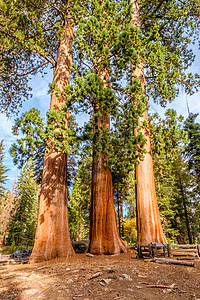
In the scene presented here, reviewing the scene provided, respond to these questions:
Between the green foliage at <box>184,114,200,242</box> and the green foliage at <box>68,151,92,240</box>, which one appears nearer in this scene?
the green foliage at <box>68,151,92,240</box>

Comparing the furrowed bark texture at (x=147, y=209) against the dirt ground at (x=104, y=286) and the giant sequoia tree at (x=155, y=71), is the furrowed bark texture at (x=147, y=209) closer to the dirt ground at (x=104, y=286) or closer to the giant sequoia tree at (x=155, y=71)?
the giant sequoia tree at (x=155, y=71)

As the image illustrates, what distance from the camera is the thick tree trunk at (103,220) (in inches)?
237

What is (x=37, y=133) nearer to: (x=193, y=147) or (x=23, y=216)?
(x=193, y=147)

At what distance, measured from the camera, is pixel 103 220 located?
20.9 feet

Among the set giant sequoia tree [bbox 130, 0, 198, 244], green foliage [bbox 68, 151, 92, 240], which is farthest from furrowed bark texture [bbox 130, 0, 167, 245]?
green foliage [bbox 68, 151, 92, 240]

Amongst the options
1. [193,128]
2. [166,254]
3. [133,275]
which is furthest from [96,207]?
[193,128]

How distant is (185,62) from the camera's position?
924cm

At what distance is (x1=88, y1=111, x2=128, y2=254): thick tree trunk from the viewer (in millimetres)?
6031

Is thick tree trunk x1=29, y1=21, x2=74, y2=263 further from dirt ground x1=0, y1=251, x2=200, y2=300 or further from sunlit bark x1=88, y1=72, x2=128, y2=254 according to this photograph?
dirt ground x1=0, y1=251, x2=200, y2=300

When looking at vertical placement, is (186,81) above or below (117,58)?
above

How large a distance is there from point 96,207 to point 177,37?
8.73 metres

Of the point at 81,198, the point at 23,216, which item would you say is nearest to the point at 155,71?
the point at 81,198

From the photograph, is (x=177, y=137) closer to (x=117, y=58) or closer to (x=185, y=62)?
(x=117, y=58)

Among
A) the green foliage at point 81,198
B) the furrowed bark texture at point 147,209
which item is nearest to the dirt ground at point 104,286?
the furrowed bark texture at point 147,209
